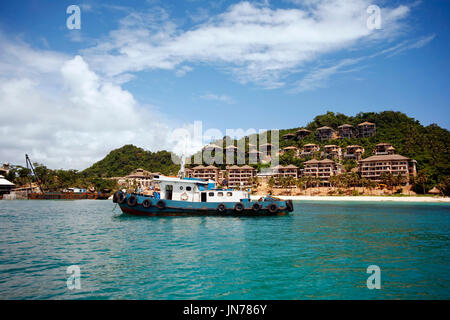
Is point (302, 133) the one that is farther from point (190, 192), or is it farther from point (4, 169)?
point (4, 169)

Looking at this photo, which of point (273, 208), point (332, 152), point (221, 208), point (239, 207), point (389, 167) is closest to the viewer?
point (221, 208)

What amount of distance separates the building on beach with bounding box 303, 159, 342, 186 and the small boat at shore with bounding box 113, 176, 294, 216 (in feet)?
184

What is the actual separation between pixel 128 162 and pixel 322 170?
272 feet

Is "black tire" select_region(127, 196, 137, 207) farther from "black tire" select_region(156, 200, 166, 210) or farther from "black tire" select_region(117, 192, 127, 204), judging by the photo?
"black tire" select_region(156, 200, 166, 210)

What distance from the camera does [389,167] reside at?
7288cm

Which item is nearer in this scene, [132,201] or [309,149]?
[132,201]

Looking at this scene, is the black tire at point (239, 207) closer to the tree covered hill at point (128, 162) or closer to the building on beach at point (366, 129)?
the building on beach at point (366, 129)

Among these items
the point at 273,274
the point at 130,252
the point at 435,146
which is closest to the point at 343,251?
the point at 273,274

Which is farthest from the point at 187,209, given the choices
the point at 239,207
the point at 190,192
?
the point at 239,207

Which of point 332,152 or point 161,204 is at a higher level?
point 332,152

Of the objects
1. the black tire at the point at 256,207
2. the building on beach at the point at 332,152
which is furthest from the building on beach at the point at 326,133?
the black tire at the point at 256,207

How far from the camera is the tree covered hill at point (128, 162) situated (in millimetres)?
→ 118725

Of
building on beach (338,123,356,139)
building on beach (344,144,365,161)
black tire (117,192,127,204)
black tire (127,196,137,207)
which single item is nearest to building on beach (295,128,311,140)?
building on beach (338,123,356,139)

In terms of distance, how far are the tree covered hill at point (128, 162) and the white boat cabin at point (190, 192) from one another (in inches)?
3336
